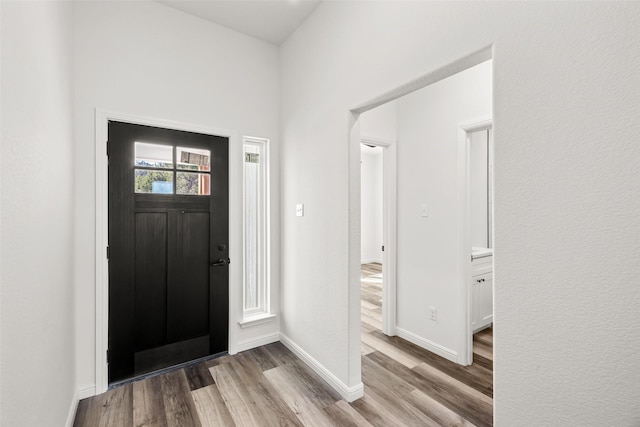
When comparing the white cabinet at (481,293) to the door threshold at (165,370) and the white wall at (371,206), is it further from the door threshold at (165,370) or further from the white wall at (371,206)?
the white wall at (371,206)

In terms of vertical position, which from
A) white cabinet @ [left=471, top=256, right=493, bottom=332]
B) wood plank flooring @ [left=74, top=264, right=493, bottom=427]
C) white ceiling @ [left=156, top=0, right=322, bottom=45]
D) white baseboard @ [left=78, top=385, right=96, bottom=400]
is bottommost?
wood plank flooring @ [left=74, top=264, right=493, bottom=427]

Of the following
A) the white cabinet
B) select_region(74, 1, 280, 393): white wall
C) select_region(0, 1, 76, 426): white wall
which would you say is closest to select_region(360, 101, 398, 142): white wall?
select_region(74, 1, 280, 393): white wall

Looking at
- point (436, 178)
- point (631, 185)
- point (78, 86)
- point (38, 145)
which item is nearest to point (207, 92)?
point (78, 86)

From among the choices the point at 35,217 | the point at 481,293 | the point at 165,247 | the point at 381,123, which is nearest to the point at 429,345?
the point at 481,293

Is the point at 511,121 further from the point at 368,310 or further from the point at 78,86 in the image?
the point at 368,310

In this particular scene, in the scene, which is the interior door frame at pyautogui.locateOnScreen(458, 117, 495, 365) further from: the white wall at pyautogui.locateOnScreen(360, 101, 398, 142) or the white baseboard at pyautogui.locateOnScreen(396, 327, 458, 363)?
the white wall at pyautogui.locateOnScreen(360, 101, 398, 142)

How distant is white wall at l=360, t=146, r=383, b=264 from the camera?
24.6 ft

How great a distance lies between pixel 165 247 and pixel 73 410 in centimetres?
120

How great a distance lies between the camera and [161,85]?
242 centimetres

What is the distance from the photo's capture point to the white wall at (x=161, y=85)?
2119 millimetres

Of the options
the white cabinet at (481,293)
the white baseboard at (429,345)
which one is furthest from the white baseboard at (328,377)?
the white cabinet at (481,293)

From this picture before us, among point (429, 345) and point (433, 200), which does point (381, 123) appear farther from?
point (429, 345)

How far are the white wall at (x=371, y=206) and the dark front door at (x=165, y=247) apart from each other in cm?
521

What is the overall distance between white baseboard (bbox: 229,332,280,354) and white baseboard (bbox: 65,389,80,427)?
1.16 meters
